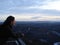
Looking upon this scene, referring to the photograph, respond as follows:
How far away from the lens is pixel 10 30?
5160 mm

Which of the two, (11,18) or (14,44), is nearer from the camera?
(11,18)

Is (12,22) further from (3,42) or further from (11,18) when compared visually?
(3,42)

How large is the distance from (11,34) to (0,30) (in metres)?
0.23

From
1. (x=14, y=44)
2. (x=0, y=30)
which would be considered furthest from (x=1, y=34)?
(x=14, y=44)

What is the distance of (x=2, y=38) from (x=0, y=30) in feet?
0.54

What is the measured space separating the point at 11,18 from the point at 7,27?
0.25 meters

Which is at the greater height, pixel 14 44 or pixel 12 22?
pixel 12 22

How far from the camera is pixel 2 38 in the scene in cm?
512

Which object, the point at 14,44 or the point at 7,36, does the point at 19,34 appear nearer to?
the point at 7,36

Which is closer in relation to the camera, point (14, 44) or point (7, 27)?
point (7, 27)

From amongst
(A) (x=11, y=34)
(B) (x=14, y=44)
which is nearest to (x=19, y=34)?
(A) (x=11, y=34)

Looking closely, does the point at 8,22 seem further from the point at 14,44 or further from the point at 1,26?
the point at 14,44

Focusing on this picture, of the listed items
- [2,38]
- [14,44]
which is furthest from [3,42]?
[14,44]

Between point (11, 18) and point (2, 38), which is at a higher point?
point (11, 18)
